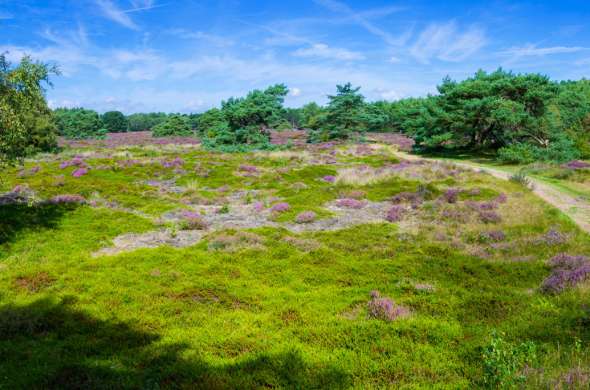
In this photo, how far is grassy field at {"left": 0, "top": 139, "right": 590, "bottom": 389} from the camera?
7.25 metres

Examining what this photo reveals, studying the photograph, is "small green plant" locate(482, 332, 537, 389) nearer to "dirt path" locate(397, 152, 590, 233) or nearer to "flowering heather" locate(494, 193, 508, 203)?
"dirt path" locate(397, 152, 590, 233)

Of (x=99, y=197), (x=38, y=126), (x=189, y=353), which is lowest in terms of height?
(x=189, y=353)

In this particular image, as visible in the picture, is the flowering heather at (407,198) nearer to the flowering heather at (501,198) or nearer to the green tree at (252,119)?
the flowering heather at (501,198)

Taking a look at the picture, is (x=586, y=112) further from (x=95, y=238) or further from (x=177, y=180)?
(x=95, y=238)

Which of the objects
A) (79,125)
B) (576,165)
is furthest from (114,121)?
(576,165)

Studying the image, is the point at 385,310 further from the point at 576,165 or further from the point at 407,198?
the point at 576,165

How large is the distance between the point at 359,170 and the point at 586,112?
40.2 metres

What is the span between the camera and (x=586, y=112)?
5166 centimetres

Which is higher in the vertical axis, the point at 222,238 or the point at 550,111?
the point at 550,111

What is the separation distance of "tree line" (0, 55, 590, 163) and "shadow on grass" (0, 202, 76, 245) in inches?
147

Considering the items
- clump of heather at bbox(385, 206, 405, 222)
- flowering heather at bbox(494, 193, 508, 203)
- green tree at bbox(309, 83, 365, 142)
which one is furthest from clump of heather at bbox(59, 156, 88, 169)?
green tree at bbox(309, 83, 365, 142)

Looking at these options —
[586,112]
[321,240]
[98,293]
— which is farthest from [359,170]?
[586,112]

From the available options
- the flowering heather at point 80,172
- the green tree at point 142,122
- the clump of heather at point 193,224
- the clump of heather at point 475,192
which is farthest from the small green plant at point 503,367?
the green tree at point 142,122

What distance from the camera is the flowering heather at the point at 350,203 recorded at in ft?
75.3
